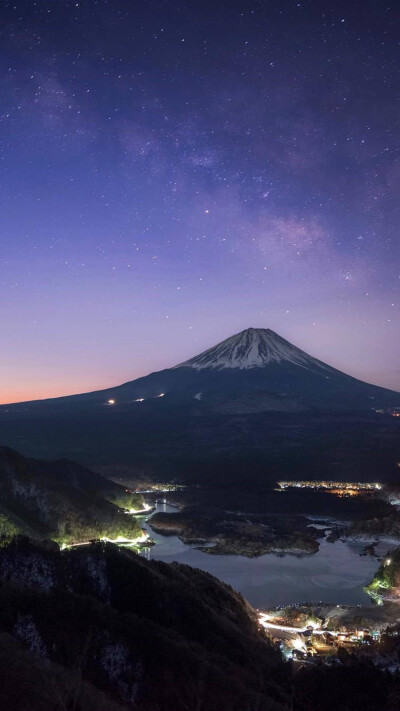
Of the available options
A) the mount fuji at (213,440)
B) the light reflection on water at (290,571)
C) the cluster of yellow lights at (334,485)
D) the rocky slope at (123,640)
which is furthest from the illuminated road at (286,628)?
the mount fuji at (213,440)

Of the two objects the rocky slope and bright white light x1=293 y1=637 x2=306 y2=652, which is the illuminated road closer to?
bright white light x1=293 y1=637 x2=306 y2=652

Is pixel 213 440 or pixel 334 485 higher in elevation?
pixel 213 440

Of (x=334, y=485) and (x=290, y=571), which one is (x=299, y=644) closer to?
(x=290, y=571)

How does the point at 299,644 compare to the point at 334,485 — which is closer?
the point at 299,644

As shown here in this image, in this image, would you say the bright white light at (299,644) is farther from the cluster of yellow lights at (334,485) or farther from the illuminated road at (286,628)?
the cluster of yellow lights at (334,485)

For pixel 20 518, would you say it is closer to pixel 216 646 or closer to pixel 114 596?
pixel 114 596

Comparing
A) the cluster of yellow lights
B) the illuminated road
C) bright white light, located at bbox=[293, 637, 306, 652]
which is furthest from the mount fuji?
bright white light, located at bbox=[293, 637, 306, 652]

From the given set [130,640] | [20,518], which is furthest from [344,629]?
[20,518]

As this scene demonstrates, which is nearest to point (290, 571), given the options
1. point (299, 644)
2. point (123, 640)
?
point (299, 644)
